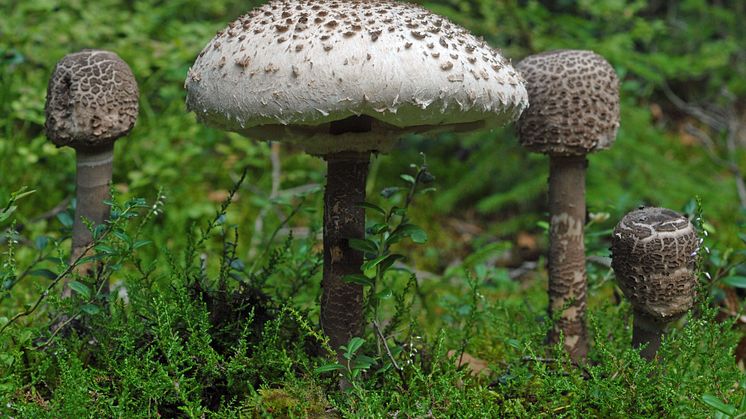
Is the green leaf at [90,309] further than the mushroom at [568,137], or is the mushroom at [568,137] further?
the mushroom at [568,137]

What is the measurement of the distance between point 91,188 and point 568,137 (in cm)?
187

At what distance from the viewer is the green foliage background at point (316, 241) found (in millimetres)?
2180

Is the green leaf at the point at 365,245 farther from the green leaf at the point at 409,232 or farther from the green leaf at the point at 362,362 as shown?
the green leaf at the point at 362,362

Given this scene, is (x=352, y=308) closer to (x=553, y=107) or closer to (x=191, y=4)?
(x=553, y=107)

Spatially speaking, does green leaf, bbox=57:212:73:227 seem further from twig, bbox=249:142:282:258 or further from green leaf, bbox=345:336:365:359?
twig, bbox=249:142:282:258

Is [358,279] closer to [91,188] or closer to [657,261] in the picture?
[657,261]

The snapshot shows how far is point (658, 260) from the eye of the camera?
213cm

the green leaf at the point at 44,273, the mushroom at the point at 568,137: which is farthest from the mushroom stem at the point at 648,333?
the green leaf at the point at 44,273

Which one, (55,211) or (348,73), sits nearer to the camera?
(348,73)

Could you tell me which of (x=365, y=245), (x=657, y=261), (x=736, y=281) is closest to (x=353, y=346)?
(x=365, y=245)

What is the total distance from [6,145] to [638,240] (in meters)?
3.82

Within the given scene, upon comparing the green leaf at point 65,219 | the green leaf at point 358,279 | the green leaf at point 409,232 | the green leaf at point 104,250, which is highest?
the green leaf at point 409,232

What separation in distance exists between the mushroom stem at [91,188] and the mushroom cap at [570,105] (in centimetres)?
167

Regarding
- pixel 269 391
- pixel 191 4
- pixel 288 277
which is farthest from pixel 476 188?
pixel 269 391
